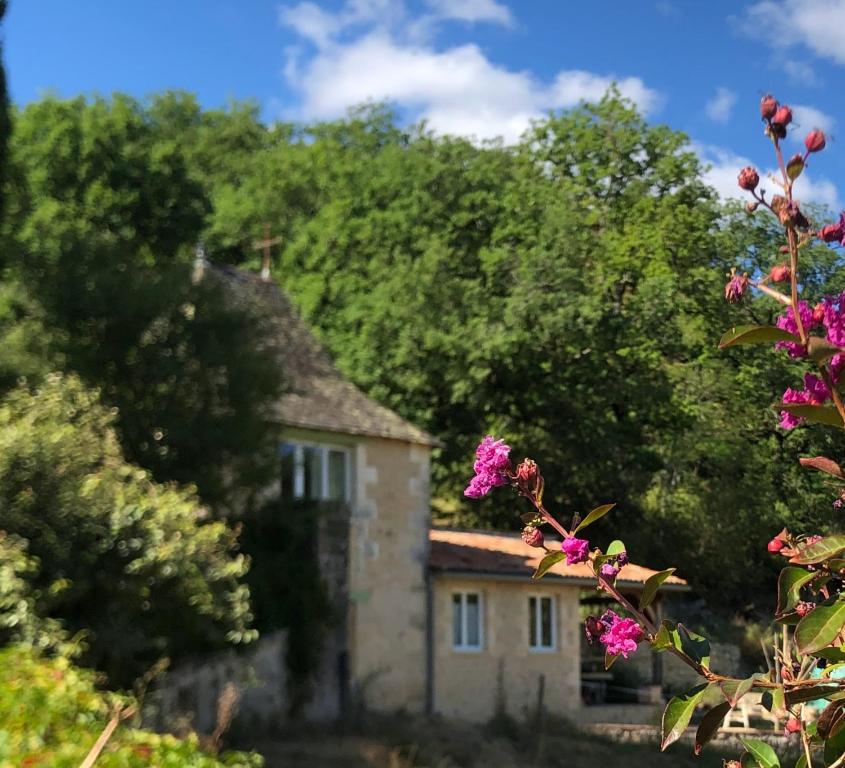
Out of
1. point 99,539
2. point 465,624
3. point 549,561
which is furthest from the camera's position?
point 465,624

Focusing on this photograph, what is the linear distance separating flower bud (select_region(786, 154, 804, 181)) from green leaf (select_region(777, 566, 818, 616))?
732 mm

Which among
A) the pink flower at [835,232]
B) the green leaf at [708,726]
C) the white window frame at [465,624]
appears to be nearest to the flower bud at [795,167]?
the pink flower at [835,232]

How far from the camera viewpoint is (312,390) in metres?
18.7

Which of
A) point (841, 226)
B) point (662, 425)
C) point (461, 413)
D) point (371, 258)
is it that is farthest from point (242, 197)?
point (841, 226)

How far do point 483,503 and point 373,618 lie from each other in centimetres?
635

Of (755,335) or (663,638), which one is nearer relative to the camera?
(755,335)

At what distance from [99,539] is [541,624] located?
10.9m

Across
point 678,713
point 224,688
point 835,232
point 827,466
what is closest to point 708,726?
point 678,713

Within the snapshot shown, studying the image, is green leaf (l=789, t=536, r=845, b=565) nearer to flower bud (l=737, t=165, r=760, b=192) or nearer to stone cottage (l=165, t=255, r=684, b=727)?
flower bud (l=737, t=165, r=760, b=192)

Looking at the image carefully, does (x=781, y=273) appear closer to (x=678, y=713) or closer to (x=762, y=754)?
(x=678, y=713)

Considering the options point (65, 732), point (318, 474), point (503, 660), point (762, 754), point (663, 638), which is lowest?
point (503, 660)

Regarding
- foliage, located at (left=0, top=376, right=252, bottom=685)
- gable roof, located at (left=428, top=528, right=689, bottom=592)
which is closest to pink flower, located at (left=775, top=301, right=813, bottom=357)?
foliage, located at (left=0, top=376, right=252, bottom=685)

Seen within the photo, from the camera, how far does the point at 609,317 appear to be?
2209 centimetres

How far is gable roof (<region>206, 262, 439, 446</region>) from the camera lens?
694 inches
